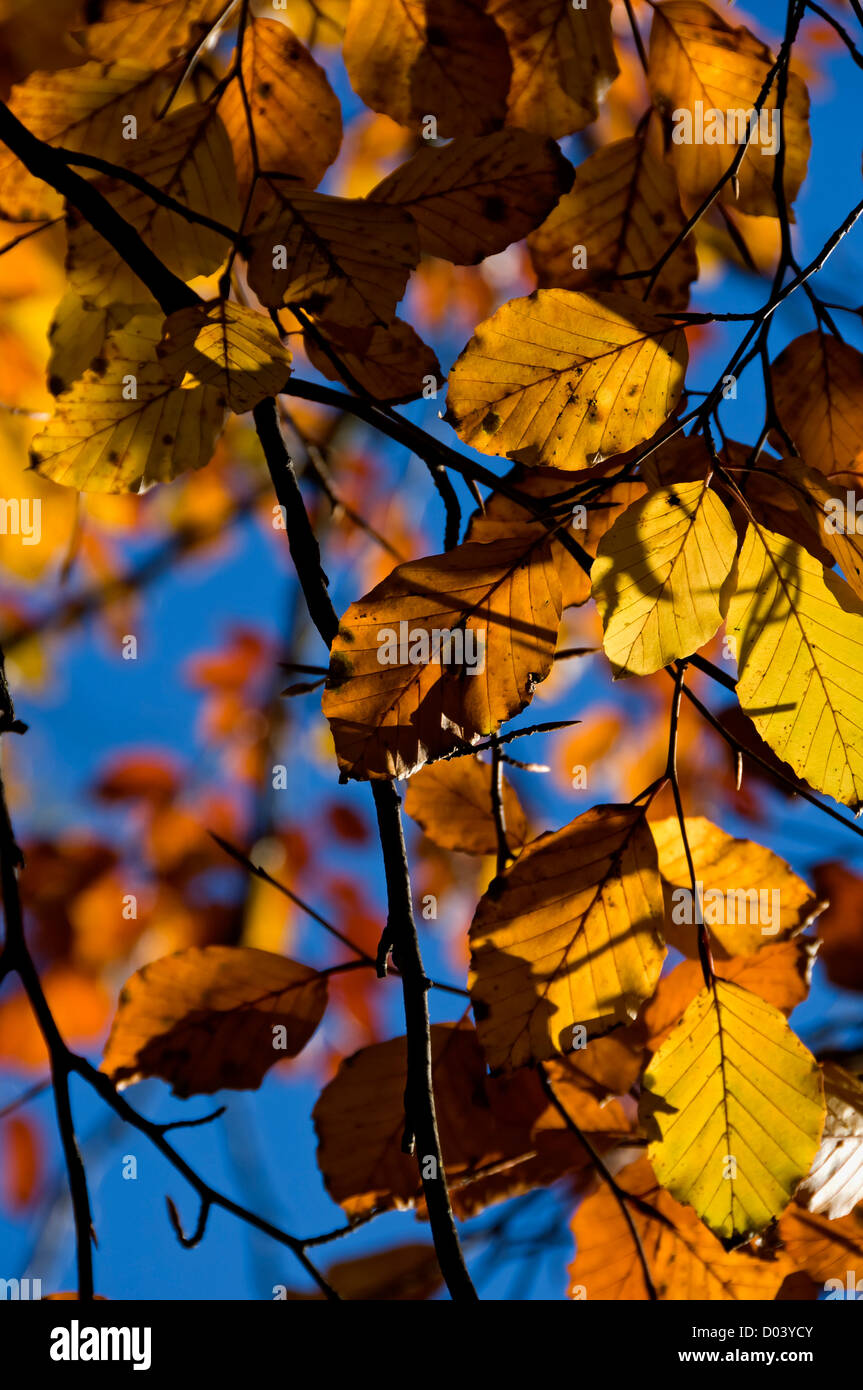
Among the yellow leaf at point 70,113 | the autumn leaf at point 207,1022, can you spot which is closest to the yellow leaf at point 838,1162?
the autumn leaf at point 207,1022

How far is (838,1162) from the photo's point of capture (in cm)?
55

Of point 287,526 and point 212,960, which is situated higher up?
point 287,526

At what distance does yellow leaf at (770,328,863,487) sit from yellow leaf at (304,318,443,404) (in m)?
0.22

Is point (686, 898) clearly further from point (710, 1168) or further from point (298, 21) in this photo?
point (298, 21)

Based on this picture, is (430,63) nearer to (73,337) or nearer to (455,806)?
(73,337)

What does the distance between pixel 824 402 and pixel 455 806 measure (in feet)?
1.17

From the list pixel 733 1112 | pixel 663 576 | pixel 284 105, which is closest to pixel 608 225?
pixel 284 105

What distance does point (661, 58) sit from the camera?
24.6 inches

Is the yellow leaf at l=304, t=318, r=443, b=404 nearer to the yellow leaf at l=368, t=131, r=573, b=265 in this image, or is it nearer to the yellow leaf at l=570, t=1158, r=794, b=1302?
the yellow leaf at l=368, t=131, r=573, b=265

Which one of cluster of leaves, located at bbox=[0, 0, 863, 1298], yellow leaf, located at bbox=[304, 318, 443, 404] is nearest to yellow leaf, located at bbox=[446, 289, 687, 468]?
cluster of leaves, located at bbox=[0, 0, 863, 1298]

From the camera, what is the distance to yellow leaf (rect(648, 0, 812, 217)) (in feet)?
1.91
